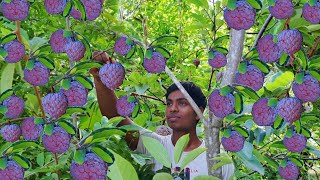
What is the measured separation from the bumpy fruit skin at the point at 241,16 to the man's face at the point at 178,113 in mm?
1143

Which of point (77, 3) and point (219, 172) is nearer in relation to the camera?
point (77, 3)

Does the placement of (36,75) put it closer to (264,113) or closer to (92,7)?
(92,7)

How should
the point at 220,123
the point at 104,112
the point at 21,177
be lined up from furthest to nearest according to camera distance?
the point at 104,112
the point at 220,123
the point at 21,177

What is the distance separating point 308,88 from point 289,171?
0.31 meters

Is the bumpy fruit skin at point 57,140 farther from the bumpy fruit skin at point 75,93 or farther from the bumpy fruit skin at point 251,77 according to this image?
the bumpy fruit skin at point 251,77

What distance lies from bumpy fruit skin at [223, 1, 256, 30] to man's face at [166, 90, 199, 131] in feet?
3.75

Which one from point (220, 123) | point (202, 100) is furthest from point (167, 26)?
point (220, 123)

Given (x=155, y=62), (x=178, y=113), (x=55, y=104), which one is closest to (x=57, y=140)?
(x=55, y=104)

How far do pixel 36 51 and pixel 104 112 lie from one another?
0.89 m

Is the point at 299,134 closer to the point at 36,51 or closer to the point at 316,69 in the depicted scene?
the point at 316,69

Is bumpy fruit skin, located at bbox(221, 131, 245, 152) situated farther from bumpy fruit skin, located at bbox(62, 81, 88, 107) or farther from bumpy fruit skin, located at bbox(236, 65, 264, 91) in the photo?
bumpy fruit skin, located at bbox(62, 81, 88, 107)

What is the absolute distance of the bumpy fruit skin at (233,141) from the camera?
3.21 feet

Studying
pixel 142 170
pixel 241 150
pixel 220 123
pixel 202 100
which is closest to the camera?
pixel 220 123

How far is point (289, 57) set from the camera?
2.81 ft
